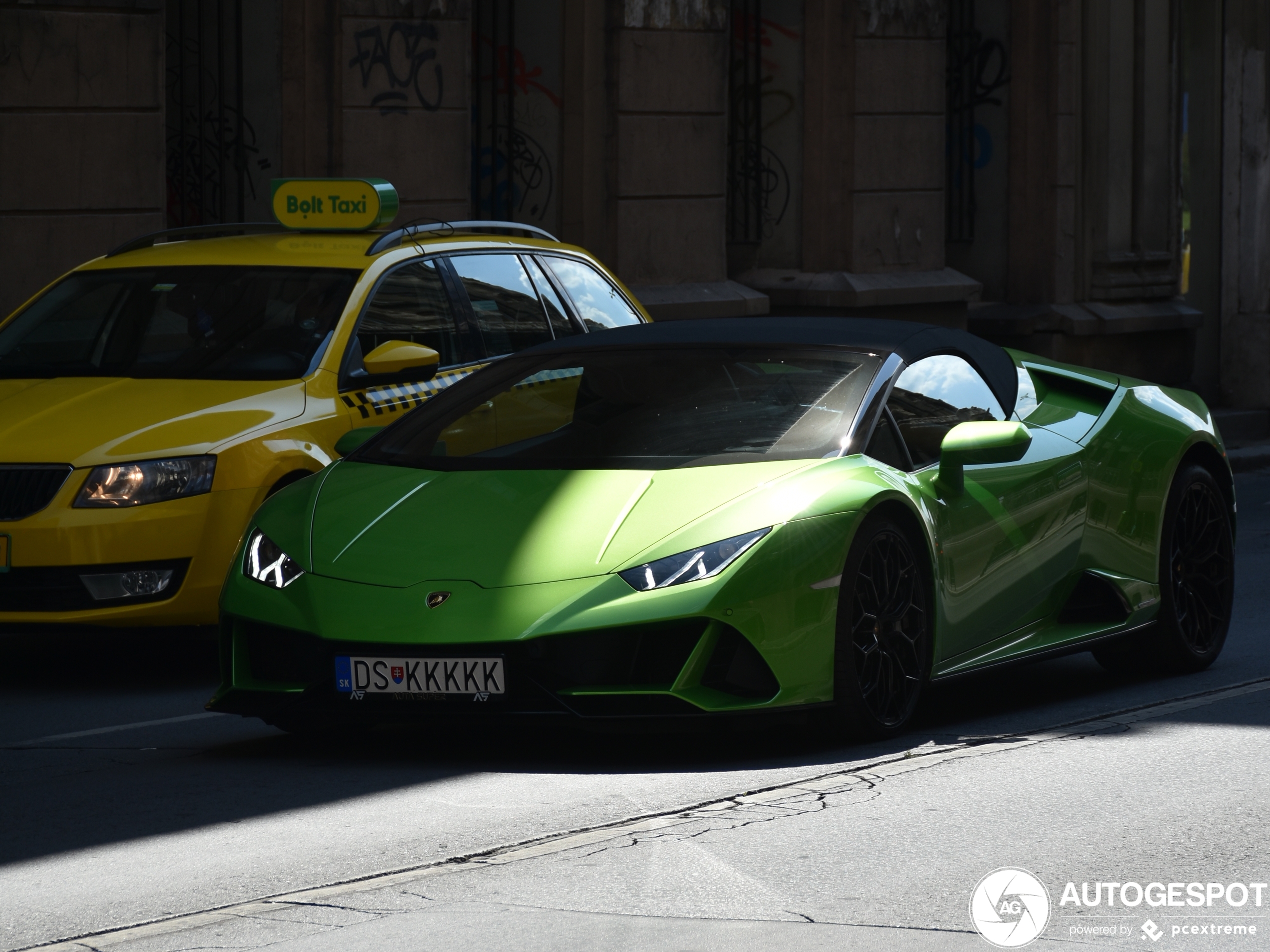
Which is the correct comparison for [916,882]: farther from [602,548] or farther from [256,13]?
[256,13]

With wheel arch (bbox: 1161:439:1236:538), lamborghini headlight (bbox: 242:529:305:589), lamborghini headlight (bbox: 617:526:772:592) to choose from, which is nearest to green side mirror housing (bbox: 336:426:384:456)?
lamborghini headlight (bbox: 242:529:305:589)

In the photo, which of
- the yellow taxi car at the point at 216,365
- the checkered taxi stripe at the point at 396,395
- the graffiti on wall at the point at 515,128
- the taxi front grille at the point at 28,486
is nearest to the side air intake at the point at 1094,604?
the yellow taxi car at the point at 216,365

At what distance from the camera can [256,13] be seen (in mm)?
14781

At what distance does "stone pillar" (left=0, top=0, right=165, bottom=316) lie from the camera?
1307cm

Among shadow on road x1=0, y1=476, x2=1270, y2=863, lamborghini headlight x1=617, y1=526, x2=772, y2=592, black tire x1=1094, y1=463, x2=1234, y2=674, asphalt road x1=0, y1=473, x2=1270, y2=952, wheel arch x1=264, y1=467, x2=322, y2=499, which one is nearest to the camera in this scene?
asphalt road x1=0, y1=473, x2=1270, y2=952

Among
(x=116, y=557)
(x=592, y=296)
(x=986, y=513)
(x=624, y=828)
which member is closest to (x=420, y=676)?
(x=624, y=828)

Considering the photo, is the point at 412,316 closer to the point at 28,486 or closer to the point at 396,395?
the point at 396,395

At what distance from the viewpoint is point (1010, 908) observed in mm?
4438

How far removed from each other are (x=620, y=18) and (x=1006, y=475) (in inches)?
391

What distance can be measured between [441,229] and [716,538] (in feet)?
12.7

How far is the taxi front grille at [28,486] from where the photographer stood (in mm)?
7520

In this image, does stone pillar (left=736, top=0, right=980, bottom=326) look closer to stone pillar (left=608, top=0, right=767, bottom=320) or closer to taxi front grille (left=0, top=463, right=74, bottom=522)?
stone pillar (left=608, top=0, right=767, bottom=320)

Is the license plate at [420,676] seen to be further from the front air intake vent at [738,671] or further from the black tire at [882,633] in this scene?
the black tire at [882,633]

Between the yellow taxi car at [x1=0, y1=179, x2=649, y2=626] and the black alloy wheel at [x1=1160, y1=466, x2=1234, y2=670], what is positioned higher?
the yellow taxi car at [x1=0, y1=179, x2=649, y2=626]
